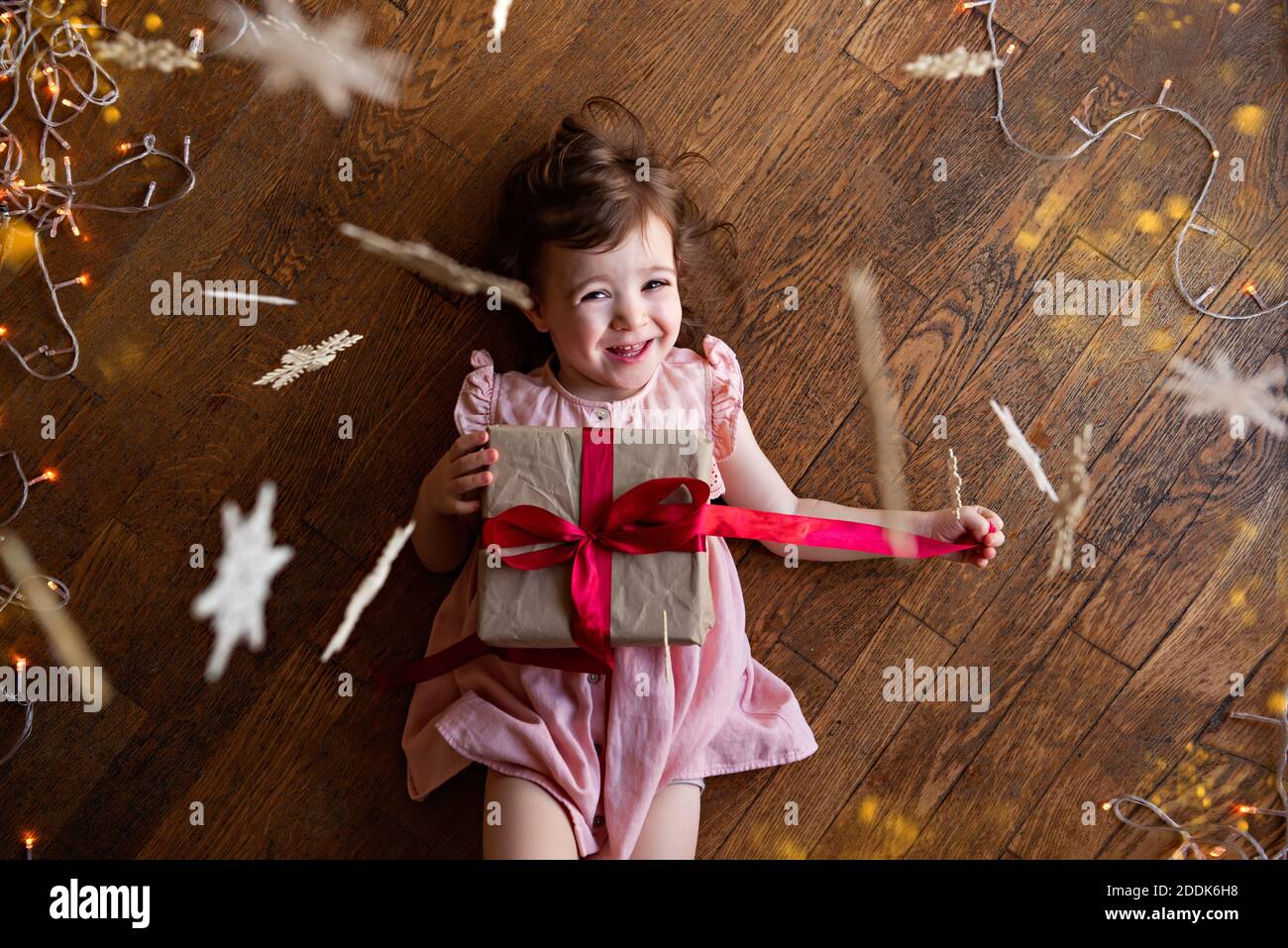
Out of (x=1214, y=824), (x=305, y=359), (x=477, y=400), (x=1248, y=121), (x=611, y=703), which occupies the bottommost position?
(x=1214, y=824)

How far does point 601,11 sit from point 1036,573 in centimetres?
88

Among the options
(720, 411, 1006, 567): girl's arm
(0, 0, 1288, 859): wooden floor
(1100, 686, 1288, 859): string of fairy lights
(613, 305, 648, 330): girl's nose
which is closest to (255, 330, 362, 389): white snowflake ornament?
(0, 0, 1288, 859): wooden floor

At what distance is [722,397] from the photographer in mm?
1191

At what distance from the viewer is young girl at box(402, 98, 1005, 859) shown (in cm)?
111

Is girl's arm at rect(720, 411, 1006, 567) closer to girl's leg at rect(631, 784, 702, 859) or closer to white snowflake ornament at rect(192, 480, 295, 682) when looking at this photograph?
girl's leg at rect(631, 784, 702, 859)

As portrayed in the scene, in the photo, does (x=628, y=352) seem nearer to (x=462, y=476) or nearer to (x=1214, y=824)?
(x=462, y=476)

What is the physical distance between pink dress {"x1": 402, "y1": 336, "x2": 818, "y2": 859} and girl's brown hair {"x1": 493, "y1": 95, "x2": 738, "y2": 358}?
0.09m

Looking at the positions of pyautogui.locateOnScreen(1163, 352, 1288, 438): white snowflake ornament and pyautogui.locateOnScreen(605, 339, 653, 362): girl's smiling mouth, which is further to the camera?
pyautogui.locateOnScreen(1163, 352, 1288, 438): white snowflake ornament

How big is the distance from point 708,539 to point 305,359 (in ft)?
1.77

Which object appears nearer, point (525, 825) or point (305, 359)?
point (525, 825)

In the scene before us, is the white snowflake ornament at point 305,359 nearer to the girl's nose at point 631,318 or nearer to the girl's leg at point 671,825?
the girl's nose at point 631,318

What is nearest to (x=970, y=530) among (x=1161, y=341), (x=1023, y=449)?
(x=1023, y=449)

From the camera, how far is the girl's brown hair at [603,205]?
1107 mm

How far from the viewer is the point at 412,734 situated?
120 cm
